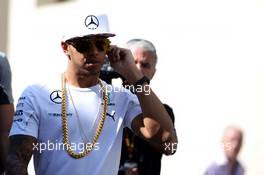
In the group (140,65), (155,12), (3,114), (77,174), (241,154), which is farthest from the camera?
(155,12)

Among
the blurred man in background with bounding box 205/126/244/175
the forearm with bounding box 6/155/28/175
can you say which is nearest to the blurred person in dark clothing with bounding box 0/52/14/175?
the forearm with bounding box 6/155/28/175

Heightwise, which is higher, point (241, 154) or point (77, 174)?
point (77, 174)

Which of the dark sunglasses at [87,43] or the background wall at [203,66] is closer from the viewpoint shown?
the dark sunglasses at [87,43]

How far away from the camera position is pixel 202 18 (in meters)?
6.45

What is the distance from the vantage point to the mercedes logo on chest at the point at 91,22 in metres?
3.86

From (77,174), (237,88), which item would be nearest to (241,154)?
(237,88)

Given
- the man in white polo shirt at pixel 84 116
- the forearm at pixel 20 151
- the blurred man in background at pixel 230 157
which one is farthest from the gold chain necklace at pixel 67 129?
the blurred man in background at pixel 230 157

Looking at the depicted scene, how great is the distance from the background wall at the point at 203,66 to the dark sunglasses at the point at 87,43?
7.97ft

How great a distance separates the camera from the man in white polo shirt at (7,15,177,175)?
3.72 m

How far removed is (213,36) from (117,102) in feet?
8.42

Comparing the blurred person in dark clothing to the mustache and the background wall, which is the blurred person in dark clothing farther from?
the background wall

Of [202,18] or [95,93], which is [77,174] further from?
[202,18]

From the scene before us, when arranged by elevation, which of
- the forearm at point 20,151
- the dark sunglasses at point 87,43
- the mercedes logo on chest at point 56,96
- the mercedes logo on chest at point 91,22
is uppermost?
the mercedes logo on chest at point 91,22

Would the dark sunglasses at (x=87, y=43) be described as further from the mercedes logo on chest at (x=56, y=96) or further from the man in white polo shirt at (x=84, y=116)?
the mercedes logo on chest at (x=56, y=96)
